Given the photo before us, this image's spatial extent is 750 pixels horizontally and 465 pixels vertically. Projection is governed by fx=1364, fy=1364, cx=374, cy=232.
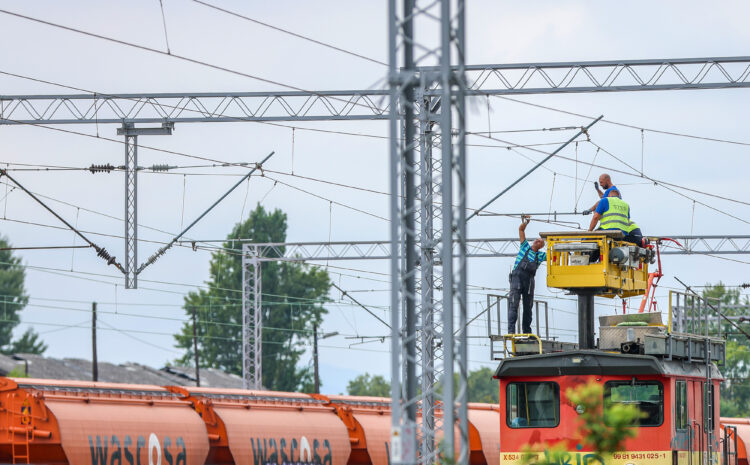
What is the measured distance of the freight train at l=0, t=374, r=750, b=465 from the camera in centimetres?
1861

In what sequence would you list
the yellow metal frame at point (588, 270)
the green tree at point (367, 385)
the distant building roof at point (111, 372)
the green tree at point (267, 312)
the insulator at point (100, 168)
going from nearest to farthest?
the yellow metal frame at point (588, 270), the insulator at point (100, 168), the distant building roof at point (111, 372), the green tree at point (267, 312), the green tree at point (367, 385)

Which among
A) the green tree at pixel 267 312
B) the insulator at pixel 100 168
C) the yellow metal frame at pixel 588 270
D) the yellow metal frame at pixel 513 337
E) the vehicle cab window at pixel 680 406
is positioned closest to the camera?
the vehicle cab window at pixel 680 406

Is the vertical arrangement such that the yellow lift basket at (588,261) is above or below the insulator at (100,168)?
below

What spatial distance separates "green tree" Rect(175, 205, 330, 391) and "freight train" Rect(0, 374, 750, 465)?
220 ft

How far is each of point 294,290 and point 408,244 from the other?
84153 mm

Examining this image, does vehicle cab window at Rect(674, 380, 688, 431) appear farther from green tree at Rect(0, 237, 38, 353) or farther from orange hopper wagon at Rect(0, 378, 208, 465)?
green tree at Rect(0, 237, 38, 353)

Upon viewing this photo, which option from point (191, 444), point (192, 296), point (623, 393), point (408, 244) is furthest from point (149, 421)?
point (192, 296)

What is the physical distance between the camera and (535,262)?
71.8ft

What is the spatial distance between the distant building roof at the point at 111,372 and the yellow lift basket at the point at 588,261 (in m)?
61.2

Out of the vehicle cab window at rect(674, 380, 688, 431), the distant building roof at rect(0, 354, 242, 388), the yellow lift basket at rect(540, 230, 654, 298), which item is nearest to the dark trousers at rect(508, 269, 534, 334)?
the yellow lift basket at rect(540, 230, 654, 298)

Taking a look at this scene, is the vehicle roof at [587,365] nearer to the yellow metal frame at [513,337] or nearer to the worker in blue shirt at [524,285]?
the yellow metal frame at [513,337]

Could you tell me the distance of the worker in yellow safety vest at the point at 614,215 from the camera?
20.2 m

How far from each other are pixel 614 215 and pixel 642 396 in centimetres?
321

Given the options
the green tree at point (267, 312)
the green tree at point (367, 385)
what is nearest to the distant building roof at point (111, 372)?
the green tree at point (267, 312)
